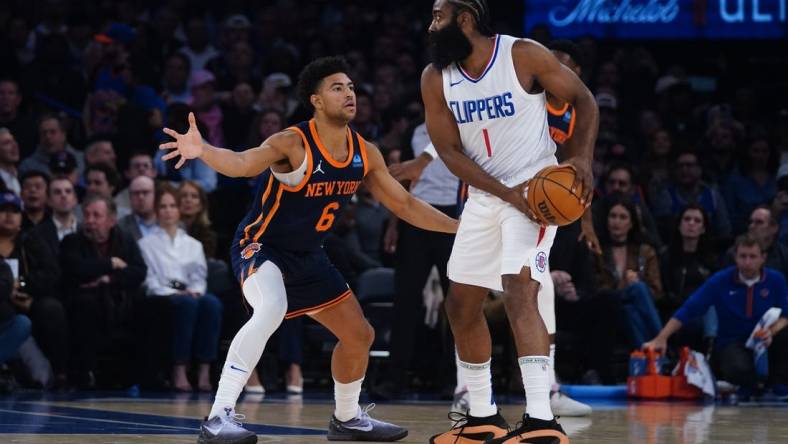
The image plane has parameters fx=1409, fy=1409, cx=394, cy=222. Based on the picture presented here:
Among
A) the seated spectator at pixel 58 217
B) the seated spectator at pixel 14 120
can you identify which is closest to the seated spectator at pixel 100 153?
the seated spectator at pixel 14 120

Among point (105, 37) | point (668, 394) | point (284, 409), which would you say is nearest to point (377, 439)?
point (284, 409)

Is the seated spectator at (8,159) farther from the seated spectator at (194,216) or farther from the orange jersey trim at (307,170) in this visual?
the orange jersey trim at (307,170)

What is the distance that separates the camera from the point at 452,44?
6168 mm

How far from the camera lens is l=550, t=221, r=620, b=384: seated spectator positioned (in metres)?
10.6

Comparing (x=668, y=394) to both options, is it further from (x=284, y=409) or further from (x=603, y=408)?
(x=284, y=409)

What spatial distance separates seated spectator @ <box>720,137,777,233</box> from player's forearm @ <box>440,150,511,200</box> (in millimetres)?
6847

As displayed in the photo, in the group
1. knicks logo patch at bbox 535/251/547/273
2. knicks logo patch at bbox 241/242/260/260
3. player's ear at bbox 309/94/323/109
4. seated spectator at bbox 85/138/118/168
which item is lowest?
knicks logo patch at bbox 535/251/547/273

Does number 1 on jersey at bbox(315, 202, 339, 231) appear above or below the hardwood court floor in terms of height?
above

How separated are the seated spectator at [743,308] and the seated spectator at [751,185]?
2.00 meters

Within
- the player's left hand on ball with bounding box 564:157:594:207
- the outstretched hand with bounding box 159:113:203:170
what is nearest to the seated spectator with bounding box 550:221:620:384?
the player's left hand on ball with bounding box 564:157:594:207

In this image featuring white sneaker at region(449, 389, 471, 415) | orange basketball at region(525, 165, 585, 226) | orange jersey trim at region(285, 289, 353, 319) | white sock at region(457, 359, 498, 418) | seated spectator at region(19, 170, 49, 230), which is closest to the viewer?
orange basketball at region(525, 165, 585, 226)

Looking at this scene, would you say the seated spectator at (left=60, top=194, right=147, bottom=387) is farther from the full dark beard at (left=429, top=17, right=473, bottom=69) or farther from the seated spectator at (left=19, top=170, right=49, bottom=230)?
the full dark beard at (left=429, top=17, right=473, bottom=69)

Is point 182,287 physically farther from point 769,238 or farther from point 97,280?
point 769,238

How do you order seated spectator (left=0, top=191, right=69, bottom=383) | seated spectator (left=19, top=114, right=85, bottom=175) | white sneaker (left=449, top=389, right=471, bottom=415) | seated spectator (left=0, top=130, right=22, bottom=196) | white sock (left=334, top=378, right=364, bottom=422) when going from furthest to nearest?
seated spectator (left=19, top=114, right=85, bottom=175) < seated spectator (left=0, top=130, right=22, bottom=196) < seated spectator (left=0, top=191, right=69, bottom=383) < white sneaker (left=449, top=389, right=471, bottom=415) < white sock (left=334, top=378, right=364, bottom=422)
